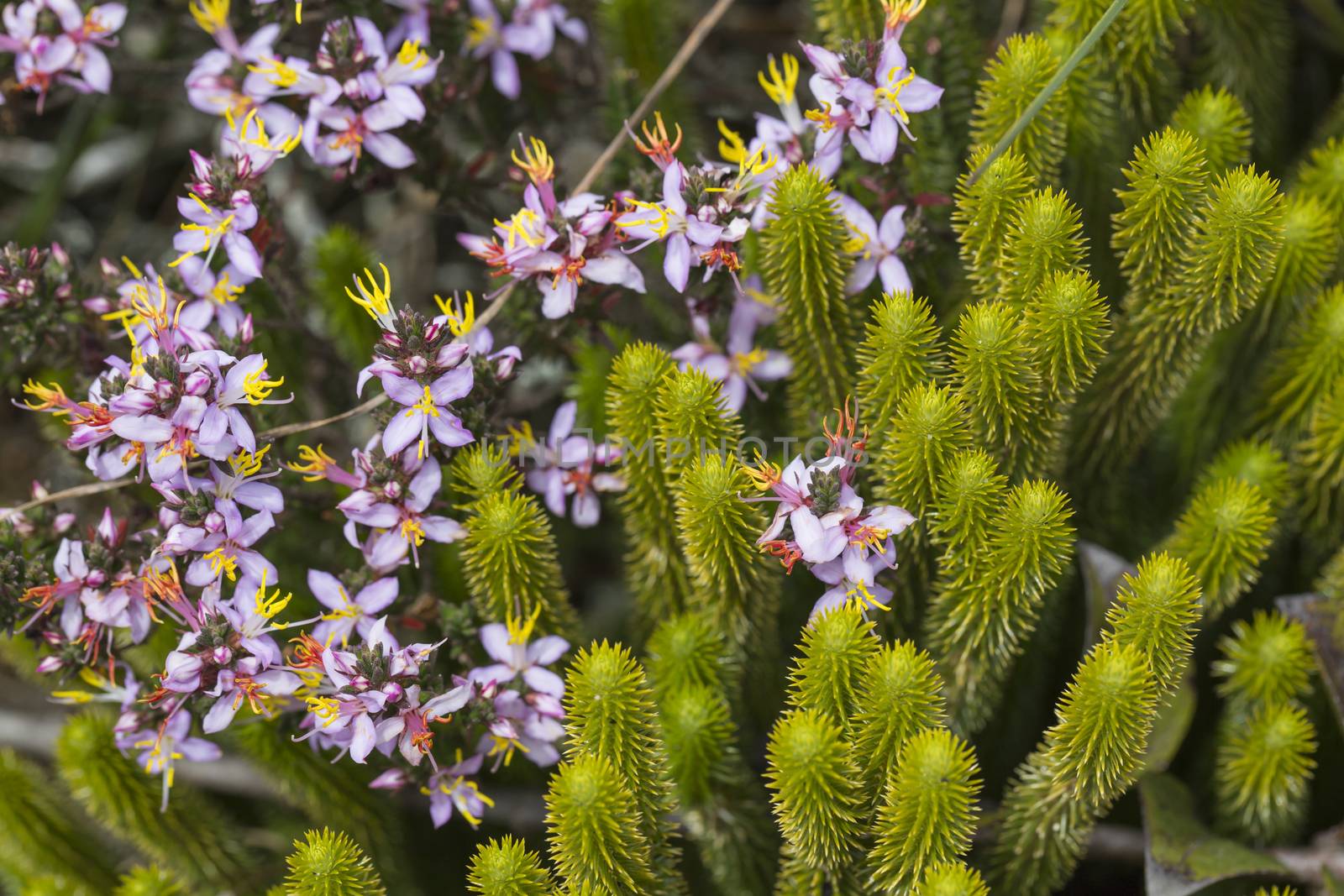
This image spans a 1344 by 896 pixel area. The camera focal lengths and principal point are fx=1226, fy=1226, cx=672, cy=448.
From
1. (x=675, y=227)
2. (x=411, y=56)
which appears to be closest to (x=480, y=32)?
(x=411, y=56)

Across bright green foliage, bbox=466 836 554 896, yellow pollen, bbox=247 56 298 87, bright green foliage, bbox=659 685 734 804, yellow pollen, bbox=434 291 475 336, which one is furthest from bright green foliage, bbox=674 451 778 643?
yellow pollen, bbox=247 56 298 87

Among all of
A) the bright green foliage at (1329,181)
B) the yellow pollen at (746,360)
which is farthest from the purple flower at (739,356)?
the bright green foliage at (1329,181)

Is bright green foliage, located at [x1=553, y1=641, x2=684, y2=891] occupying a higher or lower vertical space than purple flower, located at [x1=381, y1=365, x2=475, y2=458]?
lower

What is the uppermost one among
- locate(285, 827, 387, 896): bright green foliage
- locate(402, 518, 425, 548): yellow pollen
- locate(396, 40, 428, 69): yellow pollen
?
locate(396, 40, 428, 69): yellow pollen

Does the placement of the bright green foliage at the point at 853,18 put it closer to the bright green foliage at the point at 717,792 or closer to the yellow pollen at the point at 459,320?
the yellow pollen at the point at 459,320

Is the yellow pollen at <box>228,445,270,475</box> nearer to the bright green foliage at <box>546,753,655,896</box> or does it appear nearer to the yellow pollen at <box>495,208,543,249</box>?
the yellow pollen at <box>495,208,543,249</box>

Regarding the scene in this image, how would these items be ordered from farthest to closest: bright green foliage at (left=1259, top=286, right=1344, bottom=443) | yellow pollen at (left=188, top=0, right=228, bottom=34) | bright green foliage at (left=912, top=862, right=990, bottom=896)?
yellow pollen at (left=188, top=0, right=228, bottom=34)
bright green foliage at (left=1259, top=286, right=1344, bottom=443)
bright green foliage at (left=912, top=862, right=990, bottom=896)
